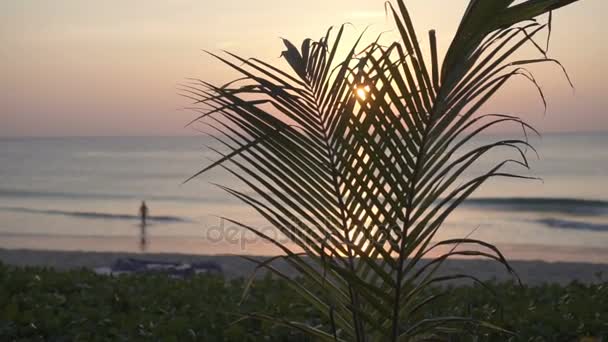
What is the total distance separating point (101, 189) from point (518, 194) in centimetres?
1658

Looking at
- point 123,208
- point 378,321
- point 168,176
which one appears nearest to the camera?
point 378,321

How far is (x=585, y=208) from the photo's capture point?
22.5m

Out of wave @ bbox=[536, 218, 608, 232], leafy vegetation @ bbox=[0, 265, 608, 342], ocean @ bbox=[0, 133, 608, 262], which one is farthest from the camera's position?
wave @ bbox=[536, 218, 608, 232]

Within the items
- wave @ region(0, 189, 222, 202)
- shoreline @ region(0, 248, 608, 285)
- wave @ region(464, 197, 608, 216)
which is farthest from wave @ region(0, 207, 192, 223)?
wave @ region(464, 197, 608, 216)

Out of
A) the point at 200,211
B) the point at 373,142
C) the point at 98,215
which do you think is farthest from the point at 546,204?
the point at 373,142

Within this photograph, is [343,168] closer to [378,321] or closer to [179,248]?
[378,321]

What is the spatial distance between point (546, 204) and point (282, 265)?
15.2 m

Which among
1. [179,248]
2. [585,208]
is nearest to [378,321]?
[179,248]

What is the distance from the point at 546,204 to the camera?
23109mm

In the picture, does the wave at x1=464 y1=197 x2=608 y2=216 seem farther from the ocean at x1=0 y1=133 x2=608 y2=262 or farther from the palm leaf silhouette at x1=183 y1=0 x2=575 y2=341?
the palm leaf silhouette at x1=183 y1=0 x2=575 y2=341

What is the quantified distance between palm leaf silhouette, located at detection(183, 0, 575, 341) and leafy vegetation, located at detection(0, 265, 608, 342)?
→ 1.10 meters

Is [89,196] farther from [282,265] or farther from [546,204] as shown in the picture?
[282,265]

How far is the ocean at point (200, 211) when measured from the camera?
1551cm

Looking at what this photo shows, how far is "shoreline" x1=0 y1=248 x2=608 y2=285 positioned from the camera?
383 inches
